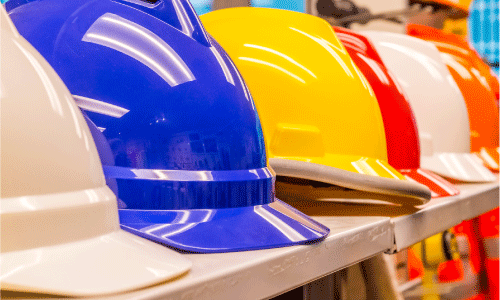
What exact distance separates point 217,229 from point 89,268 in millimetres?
182

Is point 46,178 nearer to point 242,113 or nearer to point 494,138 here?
point 242,113

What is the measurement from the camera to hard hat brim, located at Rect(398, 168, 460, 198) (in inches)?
40.1

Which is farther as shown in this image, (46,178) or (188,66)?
(188,66)

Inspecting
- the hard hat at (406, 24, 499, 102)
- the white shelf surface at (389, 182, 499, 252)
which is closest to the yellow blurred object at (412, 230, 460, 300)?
the hard hat at (406, 24, 499, 102)

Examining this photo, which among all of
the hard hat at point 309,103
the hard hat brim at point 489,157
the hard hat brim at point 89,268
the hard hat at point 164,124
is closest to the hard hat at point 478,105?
the hard hat brim at point 489,157

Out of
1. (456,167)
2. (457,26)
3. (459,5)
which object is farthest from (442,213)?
(457,26)

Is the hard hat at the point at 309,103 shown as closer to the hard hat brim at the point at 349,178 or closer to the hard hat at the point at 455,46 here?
the hard hat brim at the point at 349,178

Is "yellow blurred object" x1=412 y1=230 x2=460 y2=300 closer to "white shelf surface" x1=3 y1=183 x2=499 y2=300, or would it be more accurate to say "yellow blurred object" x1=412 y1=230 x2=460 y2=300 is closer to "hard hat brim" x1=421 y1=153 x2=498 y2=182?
"hard hat brim" x1=421 y1=153 x2=498 y2=182

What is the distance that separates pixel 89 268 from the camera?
396 millimetres

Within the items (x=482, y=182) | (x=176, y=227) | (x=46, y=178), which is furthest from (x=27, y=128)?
(x=482, y=182)

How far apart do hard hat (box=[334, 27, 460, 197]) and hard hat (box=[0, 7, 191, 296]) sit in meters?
0.67

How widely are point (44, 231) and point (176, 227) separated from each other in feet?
0.54

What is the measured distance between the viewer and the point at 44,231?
1.32ft

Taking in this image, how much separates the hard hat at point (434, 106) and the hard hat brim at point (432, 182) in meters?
0.22
